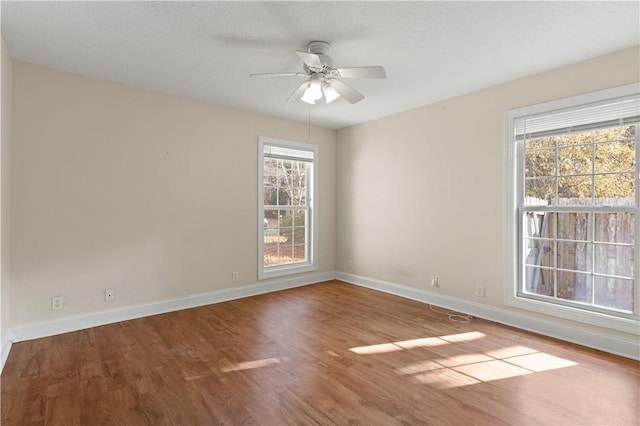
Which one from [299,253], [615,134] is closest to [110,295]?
[299,253]

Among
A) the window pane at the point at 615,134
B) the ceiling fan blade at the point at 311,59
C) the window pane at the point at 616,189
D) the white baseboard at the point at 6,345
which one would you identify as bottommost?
the white baseboard at the point at 6,345

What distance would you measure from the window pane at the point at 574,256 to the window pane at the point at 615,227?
0.49 ft

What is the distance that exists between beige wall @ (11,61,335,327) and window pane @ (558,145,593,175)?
11.5ft

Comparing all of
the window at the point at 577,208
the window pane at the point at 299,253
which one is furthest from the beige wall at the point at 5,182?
the window at the point at 577,208

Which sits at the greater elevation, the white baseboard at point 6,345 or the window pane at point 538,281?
the window pane at point 538,281

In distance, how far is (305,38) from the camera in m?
2.49

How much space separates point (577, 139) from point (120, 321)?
491 cm

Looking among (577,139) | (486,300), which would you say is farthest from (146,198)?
(577,139)

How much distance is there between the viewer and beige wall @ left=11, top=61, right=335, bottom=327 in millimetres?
3006

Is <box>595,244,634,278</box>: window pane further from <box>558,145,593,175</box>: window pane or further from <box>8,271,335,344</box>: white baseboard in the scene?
<box>8,271,335,344</box>: white baseboard

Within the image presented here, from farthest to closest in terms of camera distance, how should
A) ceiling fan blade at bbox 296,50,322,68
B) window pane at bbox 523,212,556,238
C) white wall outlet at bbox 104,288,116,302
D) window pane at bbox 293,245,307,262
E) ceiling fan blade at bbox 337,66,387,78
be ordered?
window pane at bbox 293,245,307,262, white wall outlet at bbox 104,288,116,302, window pane at bbox 523,212,556,238, ceiling fan blade at bbox 337,66,387,78, ceiling fan blade at bbox 296,50,322,68

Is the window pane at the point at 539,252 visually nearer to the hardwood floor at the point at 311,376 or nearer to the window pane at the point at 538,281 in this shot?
the window pane at the point at 538,281

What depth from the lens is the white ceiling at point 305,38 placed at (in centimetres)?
215

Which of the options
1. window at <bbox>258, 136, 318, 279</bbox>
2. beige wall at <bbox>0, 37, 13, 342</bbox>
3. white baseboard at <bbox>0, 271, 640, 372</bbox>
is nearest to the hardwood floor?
white baseboard at <bbox>0, 271, 640, 372</bbox>
